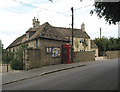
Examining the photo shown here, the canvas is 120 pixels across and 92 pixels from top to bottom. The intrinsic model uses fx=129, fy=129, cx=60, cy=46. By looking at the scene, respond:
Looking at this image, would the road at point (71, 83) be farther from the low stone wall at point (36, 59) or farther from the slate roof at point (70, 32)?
the slate roof at point (70, 32)

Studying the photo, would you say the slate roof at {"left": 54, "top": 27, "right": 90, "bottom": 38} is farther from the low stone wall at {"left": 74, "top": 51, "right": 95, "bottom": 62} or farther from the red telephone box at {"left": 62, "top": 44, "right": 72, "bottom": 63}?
the red telephone box at {"left": 62, "top": 44, "right": 72, "bottom": 63}

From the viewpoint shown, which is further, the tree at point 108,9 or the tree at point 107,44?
the tree at point 107,44

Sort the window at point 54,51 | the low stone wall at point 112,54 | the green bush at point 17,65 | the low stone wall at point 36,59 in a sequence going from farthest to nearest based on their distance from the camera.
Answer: the low stone wall at point 112,54, the window at point 54,51, the green bush at point 17,65, the low stone wall at point 36,59

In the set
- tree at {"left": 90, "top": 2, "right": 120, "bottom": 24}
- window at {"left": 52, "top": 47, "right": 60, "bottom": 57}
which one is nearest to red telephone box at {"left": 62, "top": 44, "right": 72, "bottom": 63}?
window at {"left": 52, "top": 47, "right": 60, "bottom": 57}

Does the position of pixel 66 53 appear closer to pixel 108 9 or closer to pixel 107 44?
pixel 108 9

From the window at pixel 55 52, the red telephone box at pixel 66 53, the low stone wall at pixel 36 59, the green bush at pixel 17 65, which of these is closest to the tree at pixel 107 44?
the red telephone box at pixel 66 53

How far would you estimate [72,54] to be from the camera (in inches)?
754

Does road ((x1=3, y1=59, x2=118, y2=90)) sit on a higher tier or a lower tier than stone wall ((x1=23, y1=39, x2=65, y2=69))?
lower

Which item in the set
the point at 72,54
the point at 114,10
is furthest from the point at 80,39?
the point at 114,10

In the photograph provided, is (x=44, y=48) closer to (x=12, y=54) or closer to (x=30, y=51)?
(x=30, y=51)

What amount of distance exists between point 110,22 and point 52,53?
319 inches

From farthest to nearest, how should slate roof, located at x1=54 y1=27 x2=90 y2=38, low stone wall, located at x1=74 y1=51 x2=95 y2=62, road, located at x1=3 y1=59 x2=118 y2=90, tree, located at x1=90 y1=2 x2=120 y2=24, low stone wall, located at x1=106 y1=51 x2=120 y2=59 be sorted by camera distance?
1. slate roof, located at x1=54 y1=27 x2=90 y2=38
2. low stone wall, located at x1=106 y1=51 x2=120 y2=59
3. low stone wall, located at x1=74 y1=51 x2=95 y2=62
4. tree, located at x1=90 y1=2 x2=120 y2=24
5. road, located at x1=3 y1=59 x2=118 y2=90

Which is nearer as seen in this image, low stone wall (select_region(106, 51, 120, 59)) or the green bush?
the green bush

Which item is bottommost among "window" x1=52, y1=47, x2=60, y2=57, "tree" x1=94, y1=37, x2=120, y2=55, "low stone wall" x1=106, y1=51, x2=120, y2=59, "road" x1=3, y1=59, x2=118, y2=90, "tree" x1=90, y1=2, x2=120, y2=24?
"road" x1=3, y1=59, x2=118, y2=90
